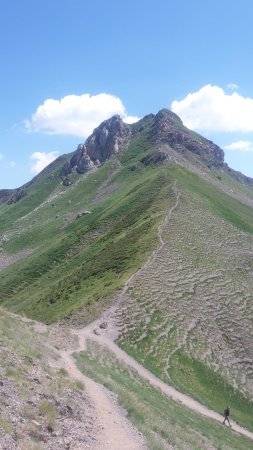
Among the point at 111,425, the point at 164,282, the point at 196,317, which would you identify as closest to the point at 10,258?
the point at 164,282

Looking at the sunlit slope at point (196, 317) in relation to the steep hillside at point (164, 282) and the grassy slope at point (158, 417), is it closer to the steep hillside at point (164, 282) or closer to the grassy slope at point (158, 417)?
the steep hillside at point (164, 282)

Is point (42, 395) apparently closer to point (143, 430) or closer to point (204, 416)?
point (143, 430)

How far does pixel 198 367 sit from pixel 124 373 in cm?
1111

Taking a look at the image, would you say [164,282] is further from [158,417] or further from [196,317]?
[158,417]

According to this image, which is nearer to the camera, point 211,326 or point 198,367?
point 198,367

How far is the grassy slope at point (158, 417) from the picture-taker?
22969 mm

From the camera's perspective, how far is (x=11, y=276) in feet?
365

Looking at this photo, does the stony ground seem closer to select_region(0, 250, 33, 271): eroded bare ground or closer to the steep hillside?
the steep hillside

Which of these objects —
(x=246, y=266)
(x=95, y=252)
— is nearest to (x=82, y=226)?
(x=95, y=252)

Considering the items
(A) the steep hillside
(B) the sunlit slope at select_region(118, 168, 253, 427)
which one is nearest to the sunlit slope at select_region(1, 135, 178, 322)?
(A) the steep hillside

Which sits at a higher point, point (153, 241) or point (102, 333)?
point (153, 241)

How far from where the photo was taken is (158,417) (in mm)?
26656

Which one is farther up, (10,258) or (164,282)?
(164,282)

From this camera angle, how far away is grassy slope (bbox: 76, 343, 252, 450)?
75.4ft
